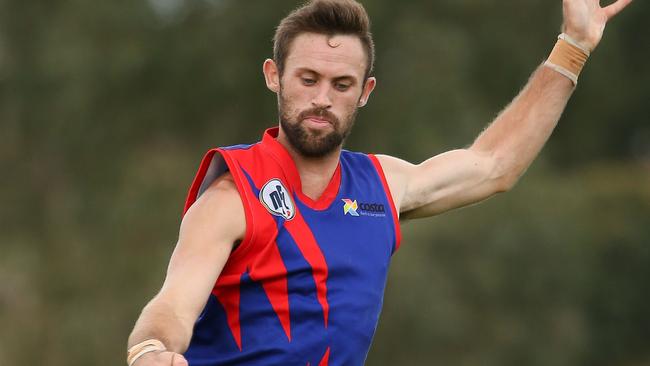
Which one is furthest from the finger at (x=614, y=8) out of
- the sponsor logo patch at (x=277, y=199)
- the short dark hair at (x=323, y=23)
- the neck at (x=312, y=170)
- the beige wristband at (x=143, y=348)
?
the beige wristband at (x=143, y=348)

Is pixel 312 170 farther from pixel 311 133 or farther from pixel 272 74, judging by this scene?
pixel 272 74

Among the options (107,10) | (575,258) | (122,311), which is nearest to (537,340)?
(575,258)

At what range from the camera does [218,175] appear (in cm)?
717

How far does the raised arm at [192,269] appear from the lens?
20.9 ft

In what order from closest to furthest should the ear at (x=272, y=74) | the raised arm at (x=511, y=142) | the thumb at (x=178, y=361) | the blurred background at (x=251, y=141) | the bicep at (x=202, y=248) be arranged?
1. the thumb at (x=178, y=361)
2. the bicep at (x=202, y=248)
3. the ear at (x=272, y=74)
4. the raised arm at (x=511, y=142)
5. the blurred background at (x=251, y=141)

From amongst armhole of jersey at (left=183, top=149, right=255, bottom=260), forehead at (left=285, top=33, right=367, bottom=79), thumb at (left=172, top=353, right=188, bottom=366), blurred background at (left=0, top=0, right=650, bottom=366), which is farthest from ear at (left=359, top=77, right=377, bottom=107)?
blurred background at (left=0, top=0, right=650, bottom=366)

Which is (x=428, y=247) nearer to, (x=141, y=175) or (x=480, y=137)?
(x=141, y=175)

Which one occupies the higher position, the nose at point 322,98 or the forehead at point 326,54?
the forehead at point 326,54

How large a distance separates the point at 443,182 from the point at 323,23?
1128 mm

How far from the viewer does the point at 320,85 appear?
721 centimetres

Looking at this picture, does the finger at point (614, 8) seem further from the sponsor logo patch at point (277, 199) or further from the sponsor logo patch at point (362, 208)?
the sponsor logo patch at point (277, 199)

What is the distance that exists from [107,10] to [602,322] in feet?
38.4

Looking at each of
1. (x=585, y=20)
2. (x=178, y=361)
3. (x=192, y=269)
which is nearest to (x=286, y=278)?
(x=192, y=269)

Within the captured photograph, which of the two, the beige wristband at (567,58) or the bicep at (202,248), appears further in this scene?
the beige wristband at (567,58)
